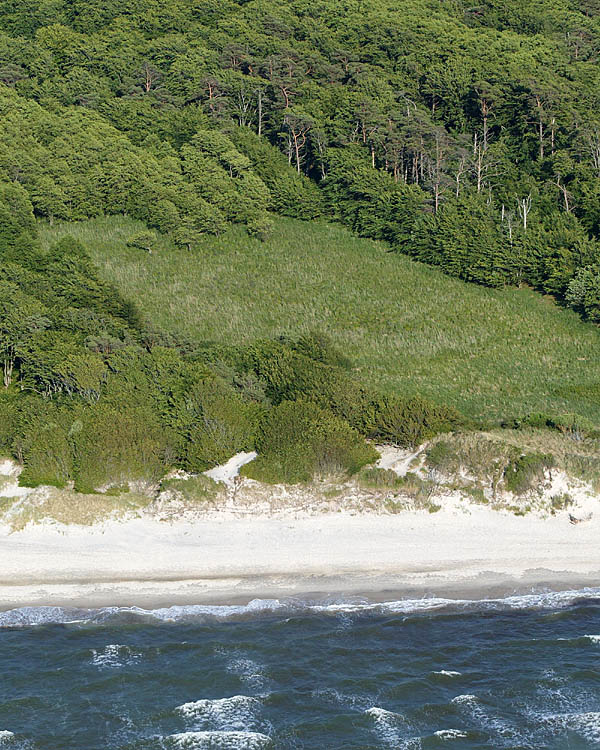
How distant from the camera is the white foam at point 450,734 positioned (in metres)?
20.7

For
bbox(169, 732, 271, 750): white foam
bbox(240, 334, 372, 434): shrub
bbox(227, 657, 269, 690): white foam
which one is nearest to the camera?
bbox(169, 732, 271, 750): white foam

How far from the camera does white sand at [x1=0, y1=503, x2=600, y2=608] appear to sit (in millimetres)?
27172

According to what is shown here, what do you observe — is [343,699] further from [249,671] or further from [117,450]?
[117,450]

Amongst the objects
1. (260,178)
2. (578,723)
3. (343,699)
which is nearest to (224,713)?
(343,699)

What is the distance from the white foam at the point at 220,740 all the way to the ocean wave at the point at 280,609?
5.23 metres

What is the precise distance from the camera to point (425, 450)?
33969 mm

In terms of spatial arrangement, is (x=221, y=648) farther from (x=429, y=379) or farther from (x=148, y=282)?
(x=148, y=282)

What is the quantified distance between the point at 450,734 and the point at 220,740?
213 inches

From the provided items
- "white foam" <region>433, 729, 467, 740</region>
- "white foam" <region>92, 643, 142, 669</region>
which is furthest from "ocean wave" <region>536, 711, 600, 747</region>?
"white foam" <region>92, 643, 142, 669</region>

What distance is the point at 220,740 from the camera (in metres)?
20.8

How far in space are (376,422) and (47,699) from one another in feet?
56.9

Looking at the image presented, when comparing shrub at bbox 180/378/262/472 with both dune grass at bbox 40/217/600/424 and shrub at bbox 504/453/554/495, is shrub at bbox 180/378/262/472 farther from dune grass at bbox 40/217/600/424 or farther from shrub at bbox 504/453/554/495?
dune grass at bbox 40/217/600/424

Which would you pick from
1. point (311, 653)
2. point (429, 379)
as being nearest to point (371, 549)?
point (311, 653)

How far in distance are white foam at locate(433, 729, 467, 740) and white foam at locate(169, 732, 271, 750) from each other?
403cm
